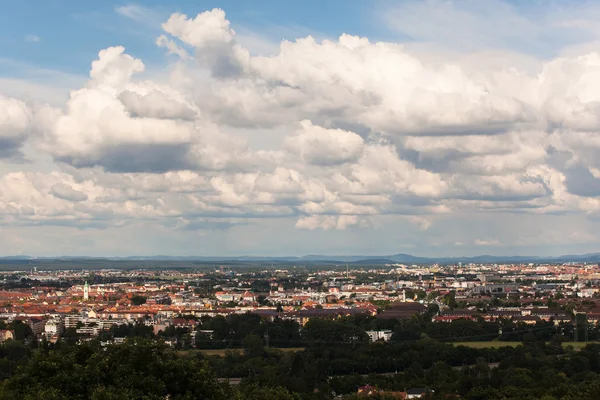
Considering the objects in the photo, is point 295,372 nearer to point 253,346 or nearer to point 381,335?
point 253,346

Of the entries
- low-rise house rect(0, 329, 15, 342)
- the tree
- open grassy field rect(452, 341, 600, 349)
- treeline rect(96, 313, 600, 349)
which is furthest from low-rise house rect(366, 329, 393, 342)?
low-rise house rect(0, 329, 15, 342)

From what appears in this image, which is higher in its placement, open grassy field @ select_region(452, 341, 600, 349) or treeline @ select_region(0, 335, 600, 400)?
treeline @ select_region(0, 335, 600, 400)

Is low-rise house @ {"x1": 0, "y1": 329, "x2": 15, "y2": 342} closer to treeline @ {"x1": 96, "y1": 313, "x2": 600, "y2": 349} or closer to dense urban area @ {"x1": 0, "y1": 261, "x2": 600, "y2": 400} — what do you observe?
dense urban area @ {"x1": 0, "y1": 261, "x2": 600, "y2": 400}

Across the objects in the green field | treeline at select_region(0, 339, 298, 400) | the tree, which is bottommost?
the green field

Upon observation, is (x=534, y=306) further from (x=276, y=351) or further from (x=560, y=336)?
(x=276, y=351)

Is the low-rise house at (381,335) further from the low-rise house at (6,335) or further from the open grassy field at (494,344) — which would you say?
the low-rise house at (6,335)

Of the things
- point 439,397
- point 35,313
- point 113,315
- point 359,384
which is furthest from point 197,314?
point 439,397

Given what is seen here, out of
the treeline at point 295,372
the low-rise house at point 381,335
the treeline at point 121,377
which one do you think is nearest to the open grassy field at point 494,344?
the treeline at point 295,372

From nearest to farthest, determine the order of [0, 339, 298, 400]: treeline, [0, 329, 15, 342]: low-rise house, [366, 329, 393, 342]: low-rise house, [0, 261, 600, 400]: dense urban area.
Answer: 1. [0, 339, 298, 400]: treeline
2. [0, 261, 600, 400]: dense urban area
3. [0, 329, 15, 342]: low-rise house
4. [366, 329, 393, 342]: low-rise house

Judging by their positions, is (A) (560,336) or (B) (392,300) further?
(B) (392,300)
